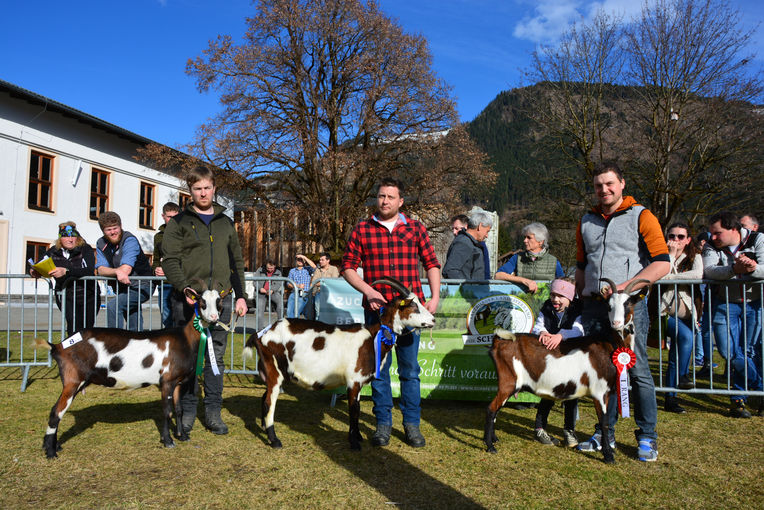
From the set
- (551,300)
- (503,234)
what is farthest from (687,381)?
(503,234)

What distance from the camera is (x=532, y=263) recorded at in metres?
5.94

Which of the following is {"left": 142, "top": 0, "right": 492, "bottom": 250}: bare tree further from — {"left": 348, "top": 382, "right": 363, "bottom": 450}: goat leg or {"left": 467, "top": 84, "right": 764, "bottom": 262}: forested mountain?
{"left": 348, "top": 382, "right": 363, "bottom": 450}: goat leg

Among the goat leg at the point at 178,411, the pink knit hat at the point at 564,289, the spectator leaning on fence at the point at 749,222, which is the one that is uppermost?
the spectator leaning on fence at the point at 749,222

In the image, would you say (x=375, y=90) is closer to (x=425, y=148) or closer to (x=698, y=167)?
(x=425, y=148)

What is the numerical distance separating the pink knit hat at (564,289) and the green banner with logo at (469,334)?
1075mm

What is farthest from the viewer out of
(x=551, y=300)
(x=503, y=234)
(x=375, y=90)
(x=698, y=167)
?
(x=503, y=234)

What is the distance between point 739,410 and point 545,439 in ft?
8.44

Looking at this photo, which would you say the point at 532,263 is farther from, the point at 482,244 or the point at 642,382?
the point at 642,382

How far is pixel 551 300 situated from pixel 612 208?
1171 mm

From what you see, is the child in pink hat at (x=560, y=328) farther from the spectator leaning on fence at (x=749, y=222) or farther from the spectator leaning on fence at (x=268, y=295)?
the spectator leaning on fence at (x=749, y=222)

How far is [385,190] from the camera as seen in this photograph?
462 centimetres

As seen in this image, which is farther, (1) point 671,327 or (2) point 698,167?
(2) point 698,167

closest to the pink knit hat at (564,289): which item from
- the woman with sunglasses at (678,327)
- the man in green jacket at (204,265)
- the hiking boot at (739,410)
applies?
the woman with sunglasses at (678,327)

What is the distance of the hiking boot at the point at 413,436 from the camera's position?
4578 millimetres
